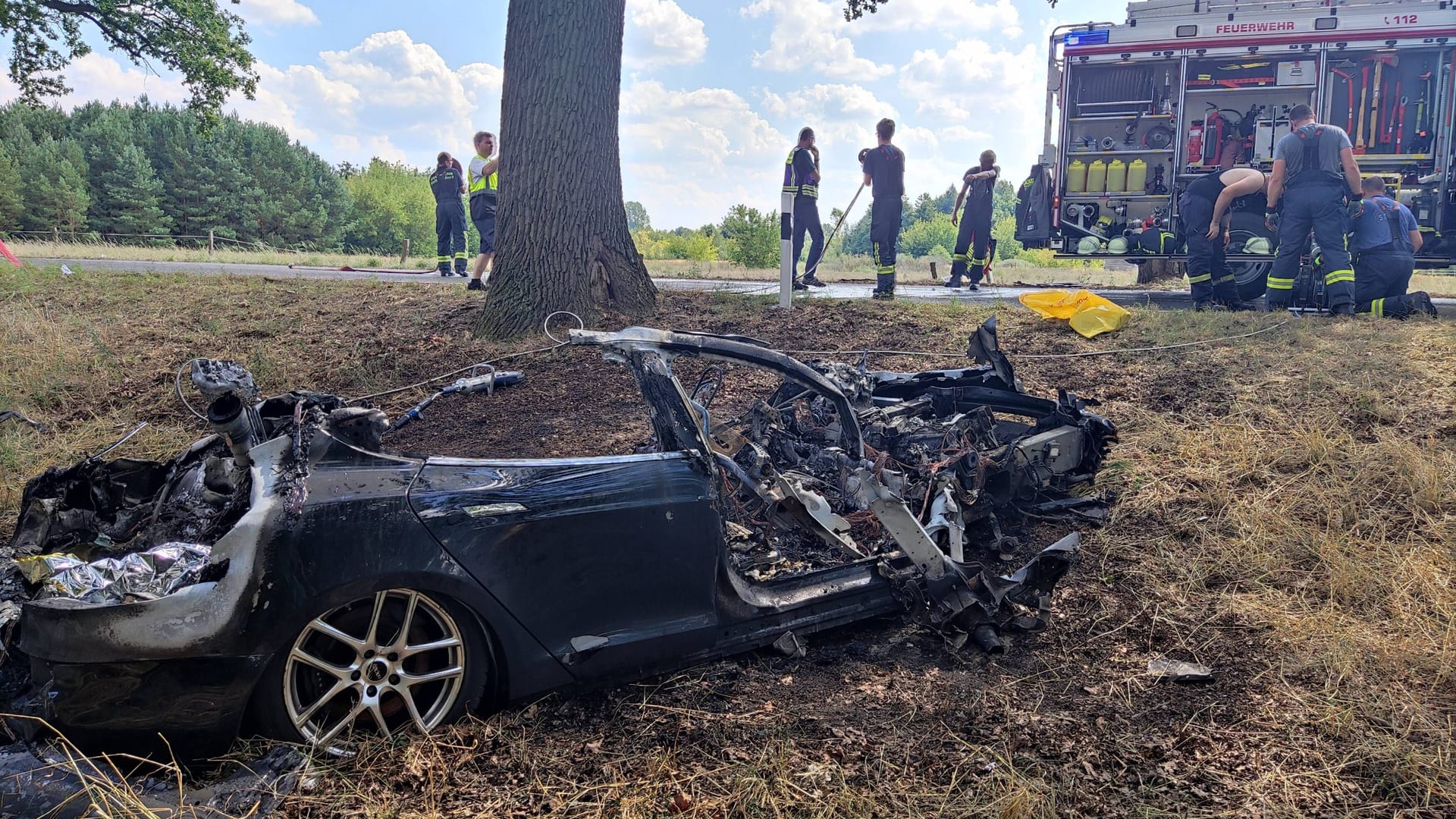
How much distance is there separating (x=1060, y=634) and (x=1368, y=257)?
7.17 meters

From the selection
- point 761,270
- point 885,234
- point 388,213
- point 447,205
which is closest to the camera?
point 885,234

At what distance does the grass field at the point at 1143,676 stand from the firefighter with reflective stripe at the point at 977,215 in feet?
19.0

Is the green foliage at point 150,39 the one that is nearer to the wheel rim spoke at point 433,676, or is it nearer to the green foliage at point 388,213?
the wheel rim spoke at point 433,676

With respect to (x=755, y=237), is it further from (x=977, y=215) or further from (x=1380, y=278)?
(x=1380, y=278)

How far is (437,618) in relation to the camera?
2.48m

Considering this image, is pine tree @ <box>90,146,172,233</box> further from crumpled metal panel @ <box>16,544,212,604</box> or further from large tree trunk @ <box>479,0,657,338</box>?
crumpled metal panel @ <box>16,544,212,604</box>

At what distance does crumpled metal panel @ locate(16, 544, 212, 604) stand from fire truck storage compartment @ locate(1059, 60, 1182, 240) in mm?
11680

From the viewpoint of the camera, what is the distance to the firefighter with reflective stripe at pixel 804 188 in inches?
416

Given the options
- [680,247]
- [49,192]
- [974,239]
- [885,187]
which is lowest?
[974,239]

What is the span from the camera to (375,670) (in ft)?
7.95

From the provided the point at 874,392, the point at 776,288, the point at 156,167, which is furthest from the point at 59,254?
the point at 156,167

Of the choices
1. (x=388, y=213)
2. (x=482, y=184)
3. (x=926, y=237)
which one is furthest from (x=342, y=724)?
(x=926, y=237)

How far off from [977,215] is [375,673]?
37.5 feet

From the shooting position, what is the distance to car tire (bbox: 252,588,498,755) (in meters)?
2.30
